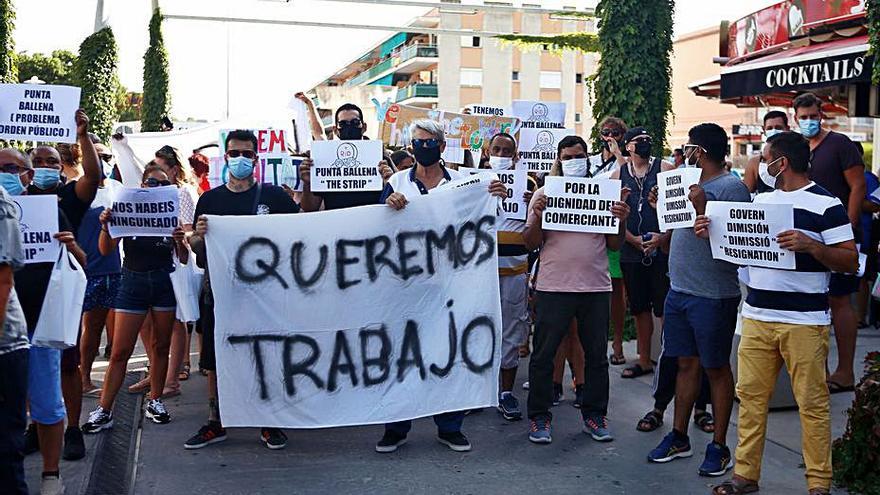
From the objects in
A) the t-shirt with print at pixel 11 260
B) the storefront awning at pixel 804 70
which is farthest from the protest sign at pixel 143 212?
the storefront awning at pixel 804 70

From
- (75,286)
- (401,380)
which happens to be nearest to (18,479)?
(75,286)

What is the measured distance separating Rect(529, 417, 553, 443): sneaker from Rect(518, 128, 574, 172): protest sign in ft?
10.9

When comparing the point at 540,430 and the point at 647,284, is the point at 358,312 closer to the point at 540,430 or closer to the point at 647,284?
the point at 540,430

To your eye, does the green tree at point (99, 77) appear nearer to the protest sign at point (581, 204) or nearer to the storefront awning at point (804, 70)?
the storefront awning at point (804, 70)

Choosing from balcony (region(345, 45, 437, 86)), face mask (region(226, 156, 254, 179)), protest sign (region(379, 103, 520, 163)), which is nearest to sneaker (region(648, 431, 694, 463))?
face mask (region(226, 156, 254, 179))

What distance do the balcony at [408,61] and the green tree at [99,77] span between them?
177 feet

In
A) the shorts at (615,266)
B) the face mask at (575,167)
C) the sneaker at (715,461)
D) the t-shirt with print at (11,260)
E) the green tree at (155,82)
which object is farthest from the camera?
the green tree at (155,82)

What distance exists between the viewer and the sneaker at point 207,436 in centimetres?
632

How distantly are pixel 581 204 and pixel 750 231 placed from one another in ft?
4.44

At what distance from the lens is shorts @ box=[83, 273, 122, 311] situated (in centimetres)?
728

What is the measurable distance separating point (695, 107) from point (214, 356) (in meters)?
59.3

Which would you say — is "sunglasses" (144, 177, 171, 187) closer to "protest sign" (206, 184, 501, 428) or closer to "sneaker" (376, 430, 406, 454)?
"protest sign" (206, 184, 501, 428)

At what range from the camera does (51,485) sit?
5.26 m

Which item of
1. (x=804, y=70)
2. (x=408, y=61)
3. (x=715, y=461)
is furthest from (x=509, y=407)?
(x=408, y=61)
